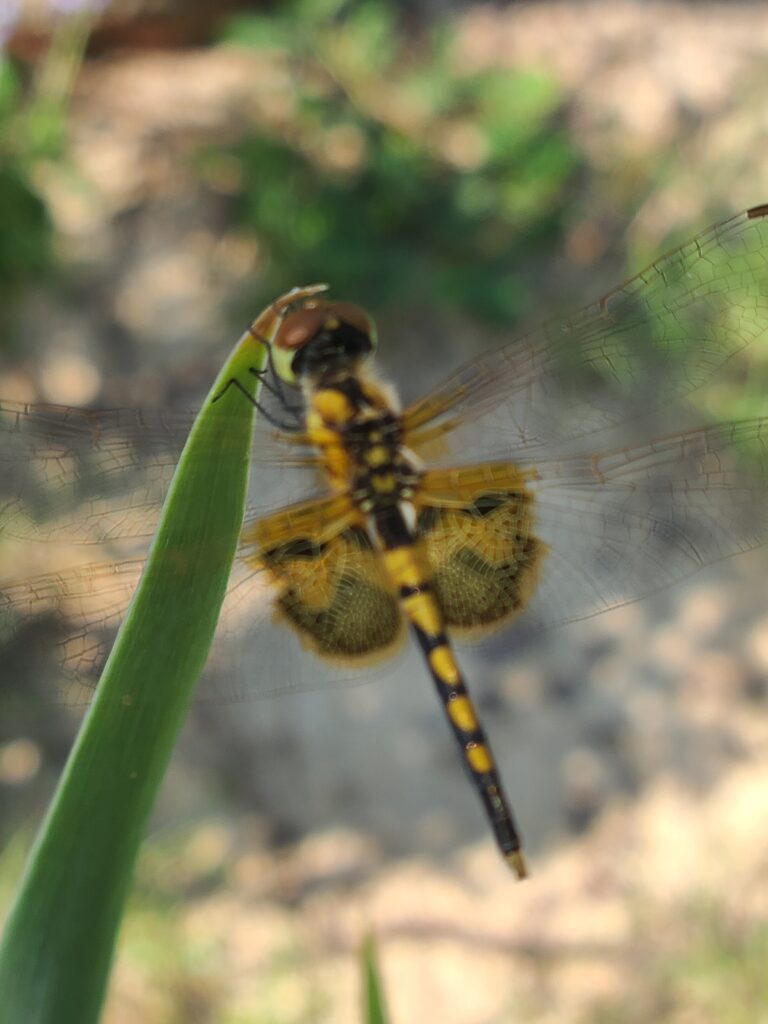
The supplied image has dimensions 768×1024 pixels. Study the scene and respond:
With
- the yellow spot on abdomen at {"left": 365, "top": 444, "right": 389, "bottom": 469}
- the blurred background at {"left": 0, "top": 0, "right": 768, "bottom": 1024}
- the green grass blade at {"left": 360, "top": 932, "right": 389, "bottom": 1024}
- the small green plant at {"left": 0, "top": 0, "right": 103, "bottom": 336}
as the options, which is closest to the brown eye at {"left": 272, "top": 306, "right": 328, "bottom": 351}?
the yellow spot on abdomen at {"left": 365, "top": 444, "right": 389, "bottom": 469}

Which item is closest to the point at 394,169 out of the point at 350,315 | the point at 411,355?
the point at 411,355

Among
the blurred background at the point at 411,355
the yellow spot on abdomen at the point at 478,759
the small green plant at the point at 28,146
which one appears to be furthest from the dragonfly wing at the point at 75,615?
the small green plant at the point at 28,146

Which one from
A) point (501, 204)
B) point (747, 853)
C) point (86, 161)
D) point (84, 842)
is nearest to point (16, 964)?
point (84, 842)

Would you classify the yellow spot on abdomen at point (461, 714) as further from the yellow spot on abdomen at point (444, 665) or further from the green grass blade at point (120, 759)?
the green grass blade at point (120, 759)

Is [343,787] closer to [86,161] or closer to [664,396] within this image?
[664,396]

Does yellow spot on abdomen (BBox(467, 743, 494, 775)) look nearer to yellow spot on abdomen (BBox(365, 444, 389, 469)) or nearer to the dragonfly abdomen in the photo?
the dragonfly abdomen

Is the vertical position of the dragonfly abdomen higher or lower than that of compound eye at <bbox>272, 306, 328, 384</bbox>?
lower

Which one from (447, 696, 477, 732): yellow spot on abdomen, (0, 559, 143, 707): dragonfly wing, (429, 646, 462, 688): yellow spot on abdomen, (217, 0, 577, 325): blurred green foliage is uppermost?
(217, 0, 577, 325): blurred green foliage
